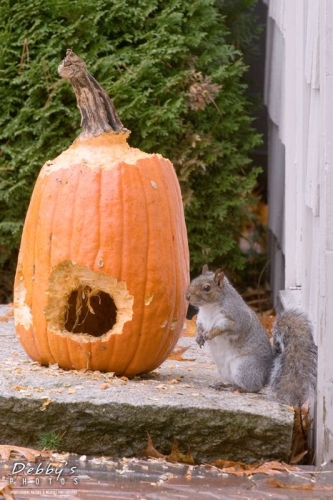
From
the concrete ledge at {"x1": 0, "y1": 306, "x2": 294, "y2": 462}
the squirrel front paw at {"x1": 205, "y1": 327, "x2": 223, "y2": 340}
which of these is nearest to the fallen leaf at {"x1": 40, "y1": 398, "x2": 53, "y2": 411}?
the concrete ledge at {"x1": 0, "y1": 306, "x2": 294, "y2": 462}

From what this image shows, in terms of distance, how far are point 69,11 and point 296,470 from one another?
379cm

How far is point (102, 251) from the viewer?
12.9ft

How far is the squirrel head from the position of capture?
13.3ft

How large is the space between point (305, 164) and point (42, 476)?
7.72 ft

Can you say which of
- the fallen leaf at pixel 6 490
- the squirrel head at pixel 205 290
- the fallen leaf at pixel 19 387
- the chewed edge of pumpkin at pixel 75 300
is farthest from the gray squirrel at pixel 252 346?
the fallen leaf at pixel 6 490

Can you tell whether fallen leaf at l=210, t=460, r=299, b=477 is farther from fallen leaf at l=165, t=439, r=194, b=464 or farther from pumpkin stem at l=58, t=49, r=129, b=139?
pumpkin stem at l=58, t=49, r=129, b=139

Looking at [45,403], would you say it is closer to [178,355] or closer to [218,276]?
[218,276]

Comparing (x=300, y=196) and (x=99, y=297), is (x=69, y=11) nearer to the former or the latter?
(x=300, y=196)

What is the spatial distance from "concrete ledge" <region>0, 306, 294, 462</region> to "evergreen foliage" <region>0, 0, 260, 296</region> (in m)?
2.77

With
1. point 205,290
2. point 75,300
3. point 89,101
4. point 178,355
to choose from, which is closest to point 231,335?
point 205,290

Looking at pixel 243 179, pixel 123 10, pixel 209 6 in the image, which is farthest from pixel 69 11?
pixel 243 179

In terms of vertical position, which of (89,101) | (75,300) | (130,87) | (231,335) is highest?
(130,87)

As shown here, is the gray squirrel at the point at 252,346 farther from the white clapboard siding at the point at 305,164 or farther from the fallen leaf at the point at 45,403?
the fallen leaf at the point at 45,403

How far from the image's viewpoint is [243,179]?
6602mm
